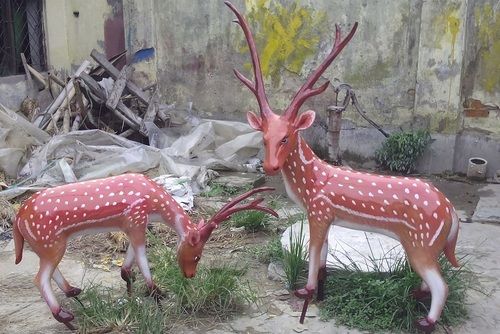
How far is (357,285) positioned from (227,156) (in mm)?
3963

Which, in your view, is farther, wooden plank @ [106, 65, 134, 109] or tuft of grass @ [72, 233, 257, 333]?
wooden plank @ [106, 65, 134, 109]

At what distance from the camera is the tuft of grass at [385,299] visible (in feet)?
11.8

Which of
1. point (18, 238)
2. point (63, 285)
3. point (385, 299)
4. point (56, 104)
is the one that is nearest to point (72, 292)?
point (63, 285)

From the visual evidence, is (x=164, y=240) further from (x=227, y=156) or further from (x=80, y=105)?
(x=80, y=105)

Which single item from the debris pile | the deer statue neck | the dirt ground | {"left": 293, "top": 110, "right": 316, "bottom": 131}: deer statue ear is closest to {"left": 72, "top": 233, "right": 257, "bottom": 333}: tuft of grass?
the dirt ground

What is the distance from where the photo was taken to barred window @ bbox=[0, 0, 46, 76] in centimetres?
801

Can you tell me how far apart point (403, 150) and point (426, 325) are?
163 inches

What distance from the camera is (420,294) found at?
3.59 meters

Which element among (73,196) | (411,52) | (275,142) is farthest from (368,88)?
(73,196)

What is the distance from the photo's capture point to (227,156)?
7582mm

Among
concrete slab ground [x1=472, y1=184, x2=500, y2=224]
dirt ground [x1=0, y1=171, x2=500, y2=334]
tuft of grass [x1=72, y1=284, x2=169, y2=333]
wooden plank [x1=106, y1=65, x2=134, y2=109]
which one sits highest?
wooden plank [x1=106, y1=65, x2=134, y2=109]

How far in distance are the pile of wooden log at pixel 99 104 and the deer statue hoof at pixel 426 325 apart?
5.01 m

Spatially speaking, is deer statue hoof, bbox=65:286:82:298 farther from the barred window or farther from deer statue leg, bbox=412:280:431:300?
the barred window

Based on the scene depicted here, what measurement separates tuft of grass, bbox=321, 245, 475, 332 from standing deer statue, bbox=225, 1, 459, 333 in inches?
4.6
